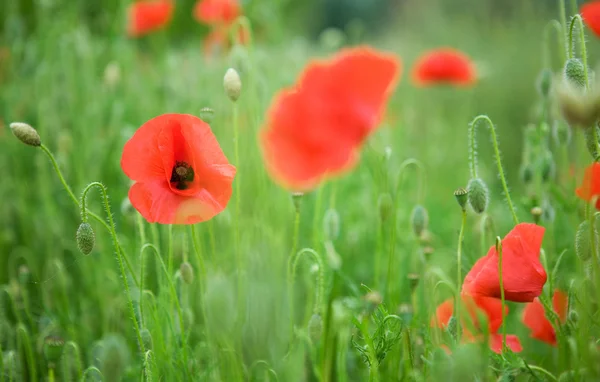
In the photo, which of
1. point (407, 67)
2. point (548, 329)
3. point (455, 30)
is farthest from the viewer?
point (455, 30)

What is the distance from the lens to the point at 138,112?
102 inches

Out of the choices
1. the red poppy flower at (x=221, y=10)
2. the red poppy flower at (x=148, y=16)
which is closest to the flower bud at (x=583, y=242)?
the red poppy flower at (x=221, y=10)

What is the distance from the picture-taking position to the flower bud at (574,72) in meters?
0.93

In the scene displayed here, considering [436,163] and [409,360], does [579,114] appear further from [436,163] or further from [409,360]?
[436,163]

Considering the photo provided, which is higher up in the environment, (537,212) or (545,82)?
(545,82)

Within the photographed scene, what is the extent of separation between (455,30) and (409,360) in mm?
5148

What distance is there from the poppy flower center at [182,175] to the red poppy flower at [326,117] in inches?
13.3

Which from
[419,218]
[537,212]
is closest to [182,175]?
[419,218]

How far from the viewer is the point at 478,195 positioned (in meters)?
0.98

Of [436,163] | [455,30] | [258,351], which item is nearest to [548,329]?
[258,351]

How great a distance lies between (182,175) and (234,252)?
411 mm

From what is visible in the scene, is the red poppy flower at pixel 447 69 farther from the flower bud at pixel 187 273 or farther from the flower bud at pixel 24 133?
the flower bud at pixel 24 133

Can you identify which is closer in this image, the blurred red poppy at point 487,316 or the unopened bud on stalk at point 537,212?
the blurred red poppy at point 487,316

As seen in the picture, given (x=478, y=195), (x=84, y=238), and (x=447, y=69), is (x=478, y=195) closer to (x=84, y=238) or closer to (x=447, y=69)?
(x=84, y=238)
